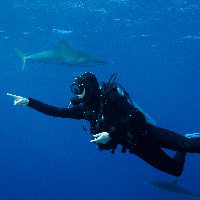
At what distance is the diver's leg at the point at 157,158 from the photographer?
5523 mm

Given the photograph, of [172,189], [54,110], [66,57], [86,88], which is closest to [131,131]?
[86,88]

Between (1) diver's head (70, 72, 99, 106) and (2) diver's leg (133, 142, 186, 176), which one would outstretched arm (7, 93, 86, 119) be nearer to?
(1) diver's head (70, 72, 99, 106)

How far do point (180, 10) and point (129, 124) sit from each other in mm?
16486

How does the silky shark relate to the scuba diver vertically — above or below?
above

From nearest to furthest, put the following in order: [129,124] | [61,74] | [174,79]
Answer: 1. [129,124]
2. [61,74]
3. [174,79]

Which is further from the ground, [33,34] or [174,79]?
[174,79]

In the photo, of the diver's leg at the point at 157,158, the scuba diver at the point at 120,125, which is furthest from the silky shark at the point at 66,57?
the diver's leg at the point at 157,158

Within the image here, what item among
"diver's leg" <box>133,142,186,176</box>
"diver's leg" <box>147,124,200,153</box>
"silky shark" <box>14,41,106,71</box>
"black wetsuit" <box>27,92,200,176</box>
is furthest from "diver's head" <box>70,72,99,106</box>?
"silky shark" <box>14,41,106,71</box>

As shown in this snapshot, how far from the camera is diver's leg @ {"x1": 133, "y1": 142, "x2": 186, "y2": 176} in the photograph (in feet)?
18.1

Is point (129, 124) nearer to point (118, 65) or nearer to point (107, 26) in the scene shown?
point (107, 26)

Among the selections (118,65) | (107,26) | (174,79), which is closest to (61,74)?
(118,65)

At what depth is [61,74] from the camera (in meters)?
39.5

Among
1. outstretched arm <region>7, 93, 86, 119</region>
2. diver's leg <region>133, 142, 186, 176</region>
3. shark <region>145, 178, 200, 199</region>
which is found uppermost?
shark <region>145, 178, 200, 199</region>

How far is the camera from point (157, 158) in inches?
229
